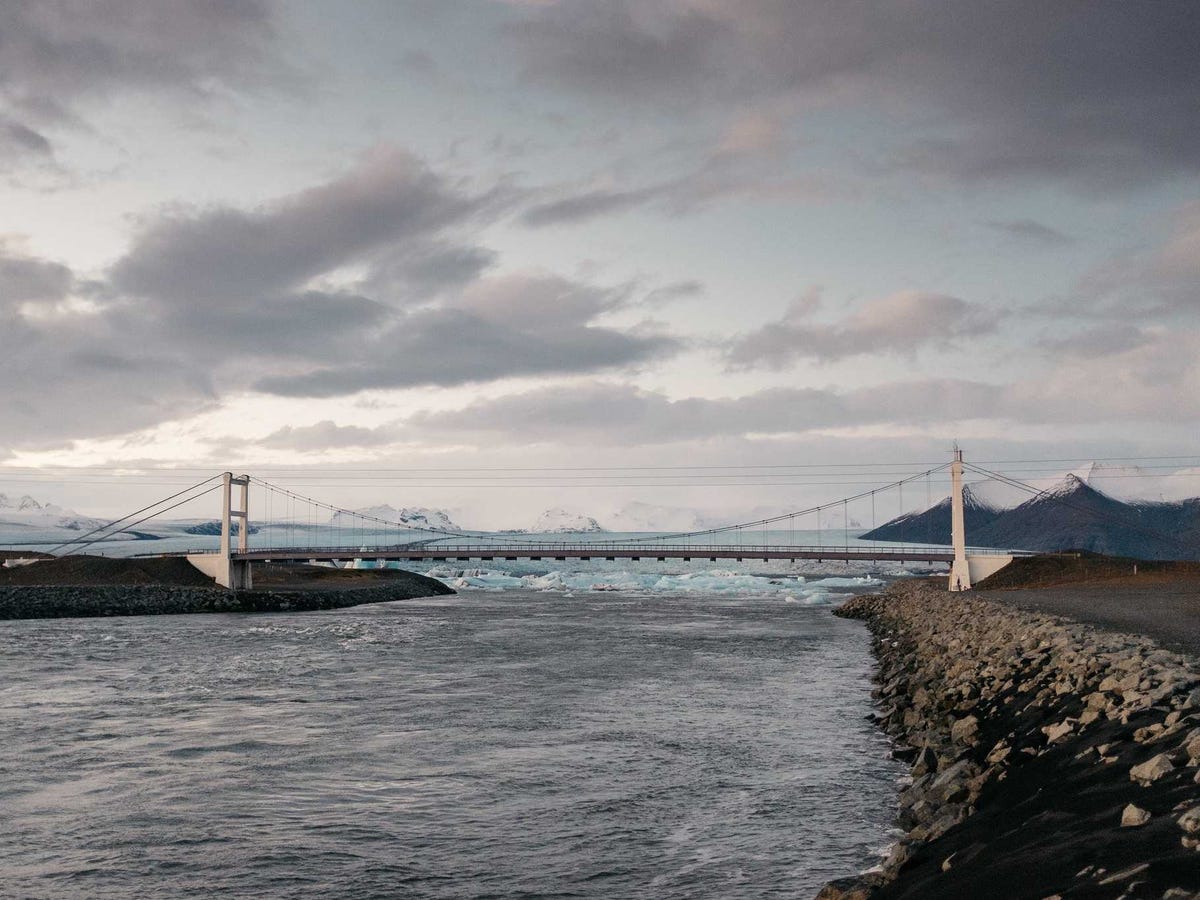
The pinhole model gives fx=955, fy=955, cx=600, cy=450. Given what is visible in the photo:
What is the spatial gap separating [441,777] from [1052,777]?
10899mm

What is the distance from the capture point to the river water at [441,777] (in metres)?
12.9

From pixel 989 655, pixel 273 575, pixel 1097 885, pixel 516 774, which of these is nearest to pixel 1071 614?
pixel 989 655

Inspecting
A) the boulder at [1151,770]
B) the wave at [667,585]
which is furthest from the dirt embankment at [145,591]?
the boulder at [1151,770]

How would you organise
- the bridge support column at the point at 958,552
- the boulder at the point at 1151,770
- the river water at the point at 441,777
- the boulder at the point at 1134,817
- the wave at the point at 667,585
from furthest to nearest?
the wave at the point at 667,585 → the bridge support column at the point at 958,552 → the river water at the point at 441,777 → the boulder at the point at 1151,770 → the boulder at the point at 1134,817

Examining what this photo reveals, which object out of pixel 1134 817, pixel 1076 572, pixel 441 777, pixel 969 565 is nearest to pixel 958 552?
pixel 969 565

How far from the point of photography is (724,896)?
39.1ft

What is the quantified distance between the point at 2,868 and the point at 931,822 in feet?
41.2

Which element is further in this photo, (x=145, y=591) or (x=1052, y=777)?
(x=145, y=591)

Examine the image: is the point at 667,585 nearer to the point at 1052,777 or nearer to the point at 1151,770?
the point at 1052,777

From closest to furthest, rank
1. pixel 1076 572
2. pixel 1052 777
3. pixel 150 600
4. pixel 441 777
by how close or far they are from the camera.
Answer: pixel 1052 777, pixel 441 777, pixel 1076 572, pixel 150 600

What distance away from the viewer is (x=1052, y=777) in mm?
11875

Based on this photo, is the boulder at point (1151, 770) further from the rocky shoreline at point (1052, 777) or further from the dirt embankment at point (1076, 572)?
the dirt embankment at point (1076, 572)

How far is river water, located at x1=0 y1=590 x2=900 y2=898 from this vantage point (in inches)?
508

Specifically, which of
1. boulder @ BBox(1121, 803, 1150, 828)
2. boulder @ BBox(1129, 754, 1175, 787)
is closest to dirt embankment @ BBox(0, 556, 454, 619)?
boulder @ BBox(1129, 754, 1175, 787)
